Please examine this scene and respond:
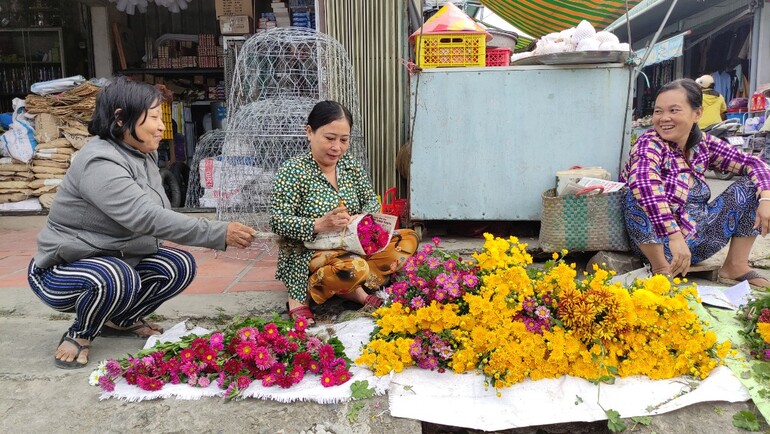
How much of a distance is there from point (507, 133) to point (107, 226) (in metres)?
2.82

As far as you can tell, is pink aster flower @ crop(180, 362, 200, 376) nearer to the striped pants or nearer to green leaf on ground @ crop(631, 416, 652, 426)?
the striped pants

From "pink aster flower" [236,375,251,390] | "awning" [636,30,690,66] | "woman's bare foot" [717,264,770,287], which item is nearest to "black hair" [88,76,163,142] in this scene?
"pink aster flower" [236,375,251,390]

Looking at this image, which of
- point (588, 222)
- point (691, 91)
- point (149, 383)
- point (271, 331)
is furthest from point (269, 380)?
point (691, 91)

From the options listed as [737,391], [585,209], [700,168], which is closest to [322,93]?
[585,209]

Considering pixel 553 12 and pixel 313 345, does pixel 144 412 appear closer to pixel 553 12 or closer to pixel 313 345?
pixel 313 345

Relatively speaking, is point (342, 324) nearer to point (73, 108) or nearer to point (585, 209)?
point (585, 209)

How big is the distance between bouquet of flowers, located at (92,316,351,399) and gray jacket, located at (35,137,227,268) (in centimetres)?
43

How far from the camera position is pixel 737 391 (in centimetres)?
196

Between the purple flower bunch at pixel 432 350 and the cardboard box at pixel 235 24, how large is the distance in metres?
5.17

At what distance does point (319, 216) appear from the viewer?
2.88 metres

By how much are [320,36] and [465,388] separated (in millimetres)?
3307

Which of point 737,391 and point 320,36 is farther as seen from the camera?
point 320,36

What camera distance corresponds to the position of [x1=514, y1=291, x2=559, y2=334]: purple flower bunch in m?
2.10

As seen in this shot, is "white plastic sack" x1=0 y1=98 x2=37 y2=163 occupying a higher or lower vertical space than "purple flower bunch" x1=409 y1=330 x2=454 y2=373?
higher
